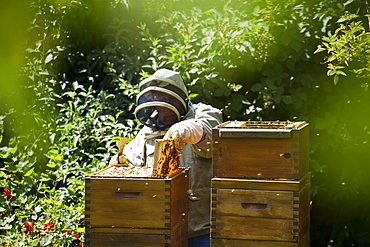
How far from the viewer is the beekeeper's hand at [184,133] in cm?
283

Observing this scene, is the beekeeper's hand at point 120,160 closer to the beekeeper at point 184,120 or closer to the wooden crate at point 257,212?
the beekeeper at point 184,120

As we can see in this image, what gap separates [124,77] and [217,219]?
291cm

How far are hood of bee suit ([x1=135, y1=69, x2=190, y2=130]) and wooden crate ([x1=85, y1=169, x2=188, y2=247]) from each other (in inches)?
18.3

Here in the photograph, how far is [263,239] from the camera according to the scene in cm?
262

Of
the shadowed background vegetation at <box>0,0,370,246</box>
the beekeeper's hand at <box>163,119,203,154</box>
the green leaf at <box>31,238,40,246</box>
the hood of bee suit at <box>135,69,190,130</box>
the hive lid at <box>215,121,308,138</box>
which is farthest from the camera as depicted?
the shadowed background vegetation at <box>0,0,370,246</box>

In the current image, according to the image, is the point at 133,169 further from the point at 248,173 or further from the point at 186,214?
the point at 248,173

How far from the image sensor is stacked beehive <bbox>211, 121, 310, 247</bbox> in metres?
2.59

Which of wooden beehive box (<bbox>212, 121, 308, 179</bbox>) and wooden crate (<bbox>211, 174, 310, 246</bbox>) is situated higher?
wooden beehive box (<bbox>212, 121, 308, 179</bbox>)

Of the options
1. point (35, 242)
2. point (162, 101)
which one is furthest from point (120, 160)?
point (35, 242)

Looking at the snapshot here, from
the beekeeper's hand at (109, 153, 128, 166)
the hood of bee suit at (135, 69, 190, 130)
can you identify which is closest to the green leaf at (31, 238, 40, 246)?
the beekeeper's hand at (109, 153, 128, 166)

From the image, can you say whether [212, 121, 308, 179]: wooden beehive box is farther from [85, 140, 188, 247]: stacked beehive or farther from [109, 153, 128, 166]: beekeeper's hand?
[109, 153, 128, 166]: beekeeper's hand

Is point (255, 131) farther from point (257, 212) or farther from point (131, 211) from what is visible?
point (131, 211)

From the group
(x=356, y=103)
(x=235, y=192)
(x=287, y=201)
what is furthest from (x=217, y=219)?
(x=356, y=103)

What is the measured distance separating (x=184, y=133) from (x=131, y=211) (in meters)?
0.44
